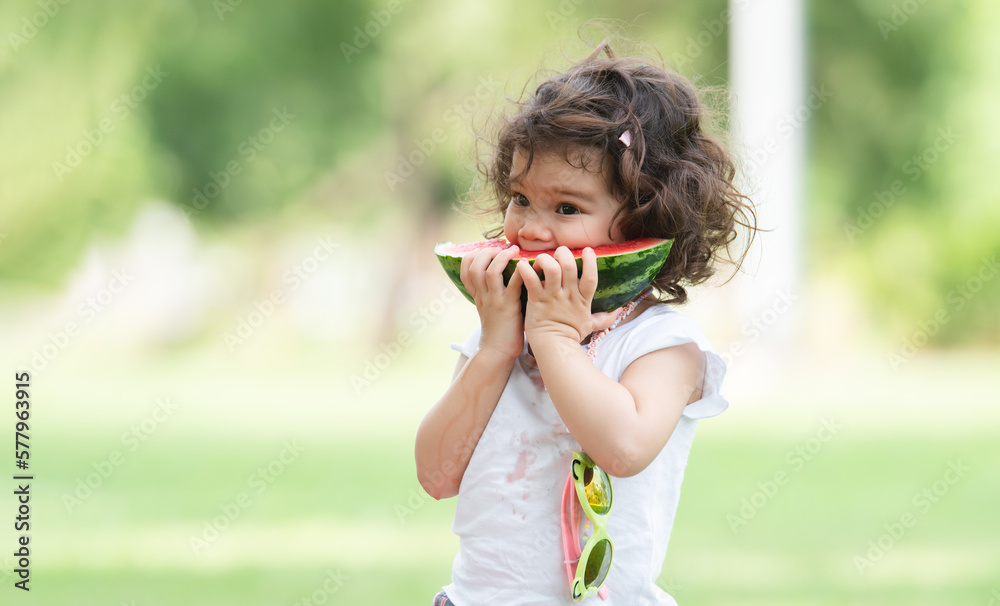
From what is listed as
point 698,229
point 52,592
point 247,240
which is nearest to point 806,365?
point 247,240

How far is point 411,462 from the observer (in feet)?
26.6

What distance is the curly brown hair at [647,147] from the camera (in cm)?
226

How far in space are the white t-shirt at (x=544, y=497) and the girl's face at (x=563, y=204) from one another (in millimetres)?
235

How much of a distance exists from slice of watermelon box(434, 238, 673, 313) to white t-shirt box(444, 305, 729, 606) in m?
0.07

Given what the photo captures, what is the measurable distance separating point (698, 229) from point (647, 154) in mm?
247

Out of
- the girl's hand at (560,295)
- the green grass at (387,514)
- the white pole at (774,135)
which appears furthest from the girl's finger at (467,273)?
the white pole at (774,135)

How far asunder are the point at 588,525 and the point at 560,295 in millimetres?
478

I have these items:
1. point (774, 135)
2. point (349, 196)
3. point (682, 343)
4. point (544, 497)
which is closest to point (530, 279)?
point (682, 343)

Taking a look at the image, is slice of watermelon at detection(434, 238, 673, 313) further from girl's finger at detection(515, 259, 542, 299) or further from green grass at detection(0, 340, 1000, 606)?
green grass at detection(0, 340, 1000, 606)

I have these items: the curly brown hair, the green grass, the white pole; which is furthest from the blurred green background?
the curly brown hair

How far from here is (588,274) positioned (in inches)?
81.7

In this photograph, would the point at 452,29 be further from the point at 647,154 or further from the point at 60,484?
the point at 647,154

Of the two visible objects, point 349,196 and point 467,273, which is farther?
point 349,196

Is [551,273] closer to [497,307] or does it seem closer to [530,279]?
[530,279]
